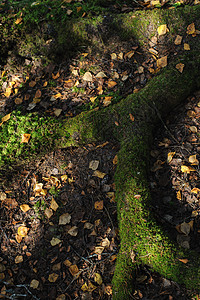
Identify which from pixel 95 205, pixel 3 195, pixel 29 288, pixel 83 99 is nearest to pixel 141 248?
pixel 95 205

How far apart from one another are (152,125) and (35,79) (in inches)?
83.1

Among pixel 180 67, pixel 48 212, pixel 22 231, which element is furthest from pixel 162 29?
pixel 22 231

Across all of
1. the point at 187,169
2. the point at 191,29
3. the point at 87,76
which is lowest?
the point at 187,169

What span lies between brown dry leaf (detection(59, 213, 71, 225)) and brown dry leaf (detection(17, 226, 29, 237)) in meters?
0.43

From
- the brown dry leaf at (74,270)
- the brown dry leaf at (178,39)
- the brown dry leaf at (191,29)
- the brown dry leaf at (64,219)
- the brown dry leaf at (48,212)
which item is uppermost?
the brown dry leaf at (191,29)

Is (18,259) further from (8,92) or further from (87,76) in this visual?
(87,76)

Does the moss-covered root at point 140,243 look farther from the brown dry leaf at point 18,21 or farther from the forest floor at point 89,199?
the brown dry leaf at point 18,21

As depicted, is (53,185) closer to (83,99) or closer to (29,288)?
(29,288)

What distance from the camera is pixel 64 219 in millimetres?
2775

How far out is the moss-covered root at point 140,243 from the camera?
211cm

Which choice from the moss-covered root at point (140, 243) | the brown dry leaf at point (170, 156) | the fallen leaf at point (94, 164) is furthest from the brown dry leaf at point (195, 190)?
the fallen leaf at point (94, 164)

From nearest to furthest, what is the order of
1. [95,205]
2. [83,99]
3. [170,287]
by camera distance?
1. [170,287]
2. [95,205]
3. [83,99]

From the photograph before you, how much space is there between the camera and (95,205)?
2.79 meters

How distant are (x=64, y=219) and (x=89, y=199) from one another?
0.37 metres
